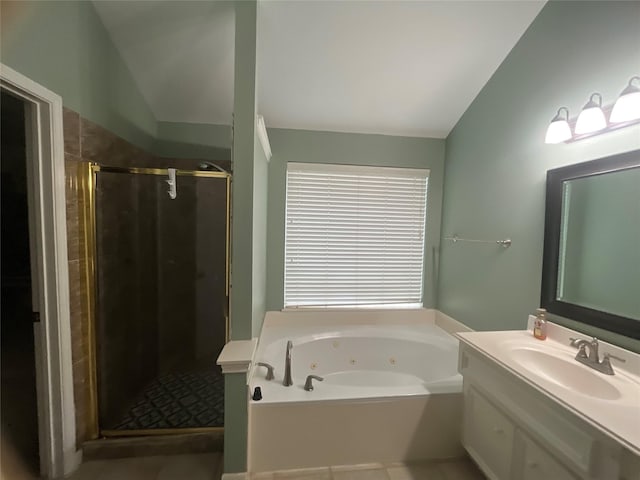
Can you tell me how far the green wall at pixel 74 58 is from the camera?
123 centimetres

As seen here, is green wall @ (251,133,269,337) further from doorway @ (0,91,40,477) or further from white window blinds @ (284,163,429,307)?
doorway @ (0,91,40,477)

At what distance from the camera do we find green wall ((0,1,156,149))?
1.23 meters

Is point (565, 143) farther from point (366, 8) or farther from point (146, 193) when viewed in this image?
point (146, 193)

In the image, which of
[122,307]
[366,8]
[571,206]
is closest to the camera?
[571,206]

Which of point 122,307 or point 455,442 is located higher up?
point 122,307

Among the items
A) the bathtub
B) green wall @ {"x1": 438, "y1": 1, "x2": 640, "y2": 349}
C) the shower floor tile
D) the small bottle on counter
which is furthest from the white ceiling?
the shower floor tile

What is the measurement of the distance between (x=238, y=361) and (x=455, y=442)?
1.40 meters

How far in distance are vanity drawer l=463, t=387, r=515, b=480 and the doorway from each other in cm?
249

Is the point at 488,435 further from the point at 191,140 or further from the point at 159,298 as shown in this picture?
the point at 191,140

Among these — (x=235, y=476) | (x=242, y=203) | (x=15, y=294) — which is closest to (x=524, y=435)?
(x=235, y=476)

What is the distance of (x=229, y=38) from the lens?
1.85 meters

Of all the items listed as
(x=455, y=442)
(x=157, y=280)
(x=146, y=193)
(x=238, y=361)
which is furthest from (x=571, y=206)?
(x=157, y=280)

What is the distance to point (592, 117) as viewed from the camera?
1.33 meters

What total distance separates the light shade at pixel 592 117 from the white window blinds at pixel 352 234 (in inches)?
54.8
